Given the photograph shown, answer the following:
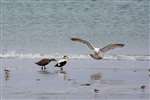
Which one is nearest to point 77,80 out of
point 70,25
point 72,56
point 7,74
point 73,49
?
point 7,74

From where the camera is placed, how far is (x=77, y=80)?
14242mm

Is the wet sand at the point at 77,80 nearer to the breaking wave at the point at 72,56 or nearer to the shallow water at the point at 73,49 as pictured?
the shallow water at the point at 73,49

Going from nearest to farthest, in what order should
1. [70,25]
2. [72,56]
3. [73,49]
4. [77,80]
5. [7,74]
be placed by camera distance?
1. [77,80]
2. [7,74]
3. [72,56]
4. [73,49]
5. [70,25]

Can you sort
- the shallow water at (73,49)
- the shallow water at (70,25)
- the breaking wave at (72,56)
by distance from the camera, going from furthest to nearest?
the shallow water at (70,25), the breaking wave at (72,56), the shallow water at (73,49)

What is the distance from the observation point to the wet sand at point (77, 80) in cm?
1234

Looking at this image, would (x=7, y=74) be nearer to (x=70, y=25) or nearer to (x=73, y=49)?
(x=73, y=49)

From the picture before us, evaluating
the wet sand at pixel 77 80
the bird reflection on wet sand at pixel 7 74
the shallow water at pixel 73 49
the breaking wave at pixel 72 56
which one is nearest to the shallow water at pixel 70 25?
the shallow water at pixel 73 49

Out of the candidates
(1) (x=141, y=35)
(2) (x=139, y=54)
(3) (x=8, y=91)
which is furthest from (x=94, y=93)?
(1) (x=141, y=35)

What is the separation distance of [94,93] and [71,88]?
0.61 m

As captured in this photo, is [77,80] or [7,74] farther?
[7,74]

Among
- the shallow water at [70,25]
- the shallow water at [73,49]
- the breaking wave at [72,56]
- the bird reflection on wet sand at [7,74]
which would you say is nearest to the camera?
the shallow water at [73,49]

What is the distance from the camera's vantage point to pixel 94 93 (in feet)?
41.3

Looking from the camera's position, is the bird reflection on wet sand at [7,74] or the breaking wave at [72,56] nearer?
the bird reflection on wet sand at [7,74]

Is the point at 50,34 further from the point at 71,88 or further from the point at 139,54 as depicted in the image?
the point at 71,88
